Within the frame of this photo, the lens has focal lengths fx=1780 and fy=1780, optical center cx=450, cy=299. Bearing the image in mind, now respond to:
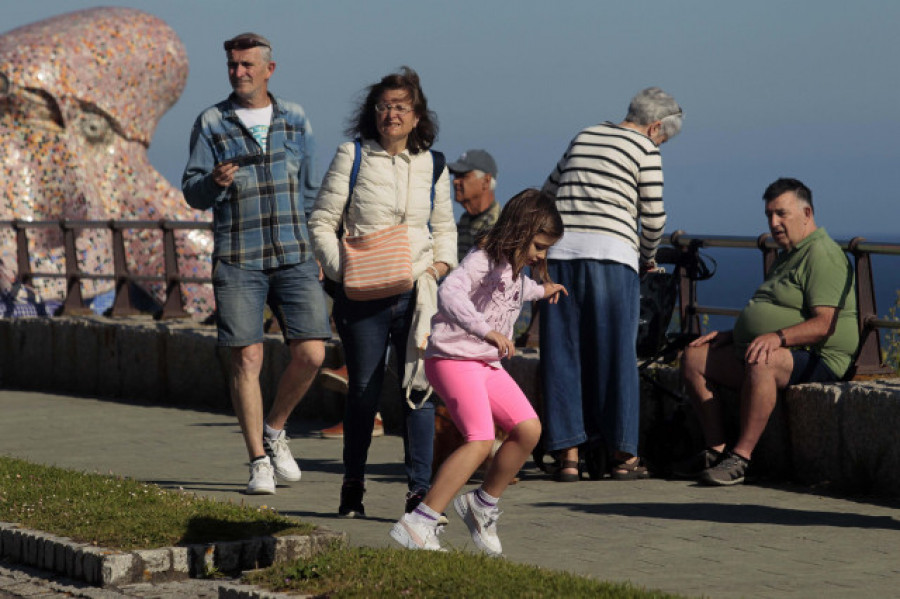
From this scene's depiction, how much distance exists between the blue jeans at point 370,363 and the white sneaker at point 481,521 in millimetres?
754

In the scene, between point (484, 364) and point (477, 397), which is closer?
point (477, 397)

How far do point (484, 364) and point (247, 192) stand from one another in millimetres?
2000

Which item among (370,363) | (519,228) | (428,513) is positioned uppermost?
(519,228)

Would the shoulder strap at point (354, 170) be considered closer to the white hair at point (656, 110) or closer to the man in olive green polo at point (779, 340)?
the white hair at point (656, 110)

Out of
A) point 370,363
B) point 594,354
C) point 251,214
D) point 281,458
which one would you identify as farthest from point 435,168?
point 281,458

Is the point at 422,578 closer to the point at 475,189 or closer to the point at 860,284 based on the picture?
the point at 860,284

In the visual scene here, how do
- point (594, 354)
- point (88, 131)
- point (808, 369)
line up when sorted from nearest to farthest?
1. point (808, 369)
2. point (594, 354)
3. point (88, 131)

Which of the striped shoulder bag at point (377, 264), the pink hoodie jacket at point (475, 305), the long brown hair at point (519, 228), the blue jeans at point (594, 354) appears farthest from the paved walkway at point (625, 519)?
the long brown hair at point (519, 228)

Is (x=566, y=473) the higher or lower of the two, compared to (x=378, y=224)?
lower

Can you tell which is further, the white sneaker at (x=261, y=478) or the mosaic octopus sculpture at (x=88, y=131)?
the mosaic octopus sculpture at (x=88, y=131)

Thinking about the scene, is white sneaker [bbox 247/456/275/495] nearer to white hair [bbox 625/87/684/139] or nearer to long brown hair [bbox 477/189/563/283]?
long brown hair [bbox 477/189/563/283]

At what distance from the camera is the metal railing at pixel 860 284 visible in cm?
884

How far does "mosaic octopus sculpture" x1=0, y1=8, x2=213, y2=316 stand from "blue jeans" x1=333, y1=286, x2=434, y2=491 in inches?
765

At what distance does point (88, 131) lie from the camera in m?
28.1
